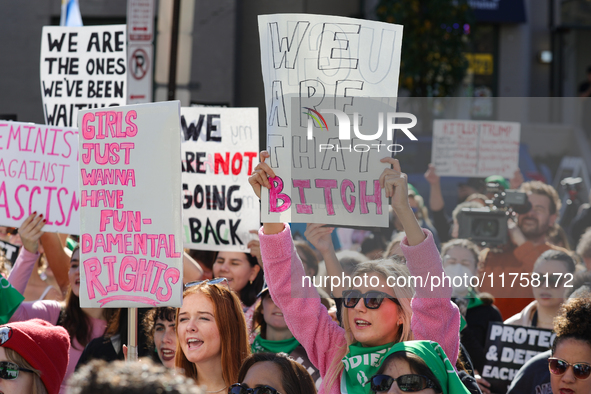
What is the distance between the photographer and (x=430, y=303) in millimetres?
2693

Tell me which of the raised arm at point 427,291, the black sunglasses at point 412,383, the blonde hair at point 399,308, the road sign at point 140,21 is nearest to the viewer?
the black sunglasses at point 412,383

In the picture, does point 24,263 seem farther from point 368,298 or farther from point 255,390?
point 368,298

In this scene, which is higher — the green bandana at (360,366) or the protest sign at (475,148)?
the protest sign at (475,148)

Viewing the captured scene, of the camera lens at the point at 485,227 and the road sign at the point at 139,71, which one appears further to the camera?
the road sign at the point at 139,71

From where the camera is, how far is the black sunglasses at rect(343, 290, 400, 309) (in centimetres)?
278

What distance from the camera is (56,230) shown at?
4.07 meters

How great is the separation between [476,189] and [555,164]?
2747 mm

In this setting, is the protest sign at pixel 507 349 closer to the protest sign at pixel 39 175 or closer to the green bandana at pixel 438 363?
the green bandana at pixel 438 363

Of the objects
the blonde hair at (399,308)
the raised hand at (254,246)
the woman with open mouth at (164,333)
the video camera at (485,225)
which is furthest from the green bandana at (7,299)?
the video camera at (485,225)

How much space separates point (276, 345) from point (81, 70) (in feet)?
8.35

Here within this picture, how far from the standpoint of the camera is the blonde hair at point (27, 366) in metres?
2.78

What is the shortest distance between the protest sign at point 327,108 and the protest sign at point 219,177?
118cm

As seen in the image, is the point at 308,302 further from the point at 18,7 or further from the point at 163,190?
the point at 18,7

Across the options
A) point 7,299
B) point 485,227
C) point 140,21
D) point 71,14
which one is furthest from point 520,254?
point 71,14
